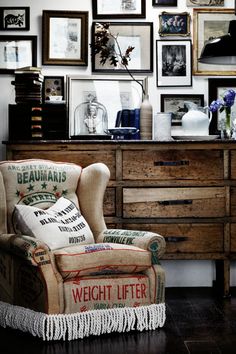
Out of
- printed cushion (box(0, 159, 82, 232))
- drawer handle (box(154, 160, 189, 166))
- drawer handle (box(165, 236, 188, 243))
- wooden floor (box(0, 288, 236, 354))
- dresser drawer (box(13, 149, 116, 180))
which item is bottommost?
wooden floor (box(0, 288, 236, 354))

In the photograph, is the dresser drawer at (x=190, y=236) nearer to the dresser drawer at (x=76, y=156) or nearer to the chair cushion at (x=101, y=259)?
the dresser drawer at (x=76, y=156)

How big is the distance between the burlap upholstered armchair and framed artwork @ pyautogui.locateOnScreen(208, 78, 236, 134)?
1517 mm

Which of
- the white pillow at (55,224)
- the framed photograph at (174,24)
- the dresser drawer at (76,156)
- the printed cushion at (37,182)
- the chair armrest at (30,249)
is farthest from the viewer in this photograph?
the framed photograph at (174,24)

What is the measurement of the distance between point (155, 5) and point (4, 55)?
1.28 m

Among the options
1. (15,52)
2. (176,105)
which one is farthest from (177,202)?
(15,52)

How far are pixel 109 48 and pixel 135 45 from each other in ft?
0.70

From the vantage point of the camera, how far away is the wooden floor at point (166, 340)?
149 inches

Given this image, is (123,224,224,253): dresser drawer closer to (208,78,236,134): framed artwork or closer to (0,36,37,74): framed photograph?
(208,78,236,134): framed artwork

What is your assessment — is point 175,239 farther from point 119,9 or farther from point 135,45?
point 119,9

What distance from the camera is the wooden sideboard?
5.25 meters

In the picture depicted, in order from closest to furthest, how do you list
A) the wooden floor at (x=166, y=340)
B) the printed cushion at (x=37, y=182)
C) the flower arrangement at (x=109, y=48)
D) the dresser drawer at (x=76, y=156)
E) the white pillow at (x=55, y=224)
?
the wooden floor at (x=166, y=340)
the white pillow at (x=55, y=224)
the printed cushion at (x=37, y=182)
the dresser drawer at (x=76, y=156)
the flower arrangement at (x=109, y=48)

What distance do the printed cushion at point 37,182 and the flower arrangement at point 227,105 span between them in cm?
135

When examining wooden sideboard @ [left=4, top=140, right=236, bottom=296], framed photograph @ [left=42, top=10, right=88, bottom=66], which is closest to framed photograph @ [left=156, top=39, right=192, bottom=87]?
framed photograph @ [left=42, top=10, right=88, bottom=66]

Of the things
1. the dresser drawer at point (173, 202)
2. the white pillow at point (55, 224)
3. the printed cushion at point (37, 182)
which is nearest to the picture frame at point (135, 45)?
the dresser drawer at point (173, 202)
